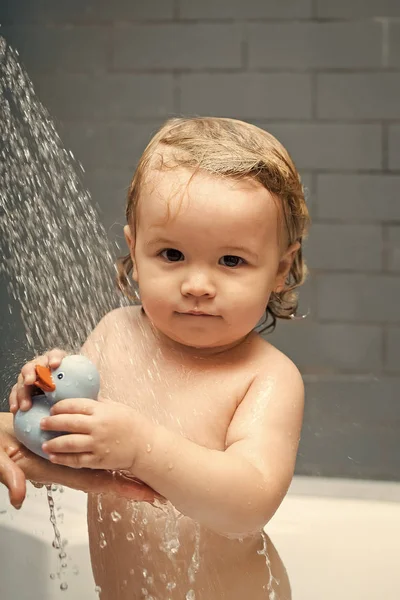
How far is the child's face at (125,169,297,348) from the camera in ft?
3.23

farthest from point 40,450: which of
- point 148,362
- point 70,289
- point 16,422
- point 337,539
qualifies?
point 70,289

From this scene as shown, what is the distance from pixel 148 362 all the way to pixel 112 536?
0.20m

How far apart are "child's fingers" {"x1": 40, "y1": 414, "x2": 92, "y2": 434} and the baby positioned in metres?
0.18

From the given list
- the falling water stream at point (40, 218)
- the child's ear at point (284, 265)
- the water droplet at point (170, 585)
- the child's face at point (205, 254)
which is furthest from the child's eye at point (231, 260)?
the falling water stream at point (40, 218)

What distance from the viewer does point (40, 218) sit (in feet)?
7.48

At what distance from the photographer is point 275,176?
104 cm

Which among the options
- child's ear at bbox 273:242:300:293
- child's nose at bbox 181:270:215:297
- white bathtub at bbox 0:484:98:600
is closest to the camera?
child's nose at bbox 181:270:215:297

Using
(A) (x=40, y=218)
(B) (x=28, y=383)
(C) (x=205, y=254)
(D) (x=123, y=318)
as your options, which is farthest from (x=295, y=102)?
(B) (x=28, y=383)

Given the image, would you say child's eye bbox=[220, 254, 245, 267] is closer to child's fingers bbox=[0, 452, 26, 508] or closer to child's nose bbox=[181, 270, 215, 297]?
child's nose bbox=[181, 270, 215, 297]

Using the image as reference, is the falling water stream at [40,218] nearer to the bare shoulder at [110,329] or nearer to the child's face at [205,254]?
the bare shoulder at [110,329]

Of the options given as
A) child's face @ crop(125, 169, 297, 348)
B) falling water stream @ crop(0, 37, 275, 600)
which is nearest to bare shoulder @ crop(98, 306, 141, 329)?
child's face @ crop(125, 169, 297, 348)

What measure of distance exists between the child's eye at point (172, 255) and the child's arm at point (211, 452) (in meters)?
0.17

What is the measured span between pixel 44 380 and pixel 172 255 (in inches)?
10.7

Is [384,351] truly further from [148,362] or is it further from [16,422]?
[16,422]
